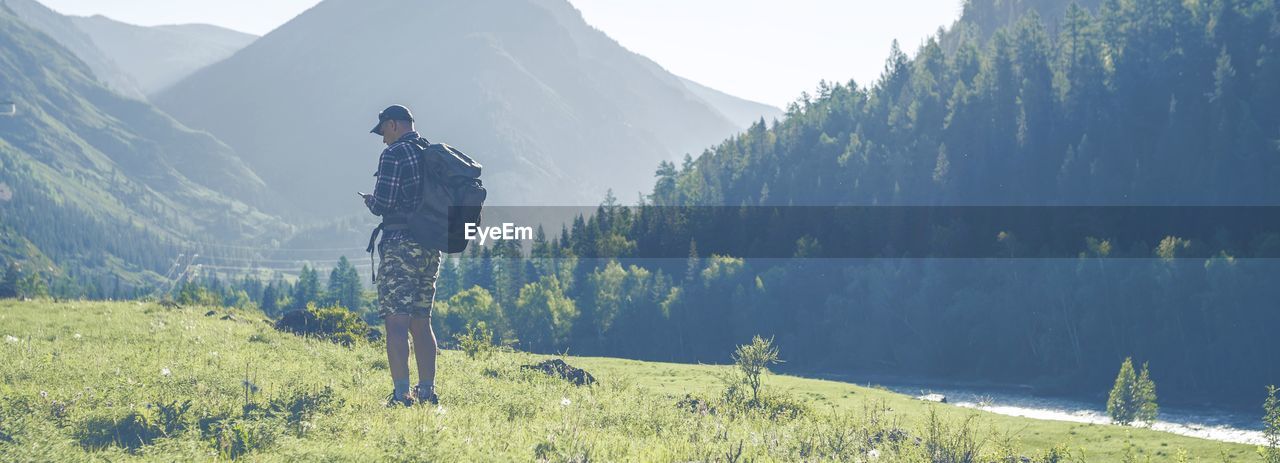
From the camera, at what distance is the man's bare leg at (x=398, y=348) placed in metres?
12.2

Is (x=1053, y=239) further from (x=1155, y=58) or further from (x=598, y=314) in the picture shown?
(x=598, y=314)

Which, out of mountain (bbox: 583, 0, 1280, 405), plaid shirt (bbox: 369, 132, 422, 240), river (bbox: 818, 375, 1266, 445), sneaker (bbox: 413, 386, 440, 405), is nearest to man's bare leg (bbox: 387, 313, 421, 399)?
sneaker (bbox: 413, 386, 440, 405)

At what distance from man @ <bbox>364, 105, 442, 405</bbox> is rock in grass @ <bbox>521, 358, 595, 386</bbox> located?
553 cm

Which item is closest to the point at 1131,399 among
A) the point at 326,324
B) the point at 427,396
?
the point at 326,324

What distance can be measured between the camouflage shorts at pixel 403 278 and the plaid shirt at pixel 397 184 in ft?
0.60

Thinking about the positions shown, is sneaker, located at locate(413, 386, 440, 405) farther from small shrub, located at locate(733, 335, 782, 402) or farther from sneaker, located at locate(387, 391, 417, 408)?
small shrub, located at locate(733, 335, 782, 402)

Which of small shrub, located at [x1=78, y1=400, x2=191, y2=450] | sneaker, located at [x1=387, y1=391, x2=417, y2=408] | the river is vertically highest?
sneaker, located at [x1=387, y1=391, x2=417, y2=408]

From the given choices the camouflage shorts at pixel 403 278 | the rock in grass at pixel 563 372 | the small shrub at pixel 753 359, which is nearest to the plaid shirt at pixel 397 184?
the camouflage shorts at pixel 403 278

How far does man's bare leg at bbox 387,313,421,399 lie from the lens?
1222cm

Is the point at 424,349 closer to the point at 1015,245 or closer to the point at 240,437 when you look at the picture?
the point at 240,437

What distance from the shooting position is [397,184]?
12.3 meters

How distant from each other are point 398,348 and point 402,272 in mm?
957

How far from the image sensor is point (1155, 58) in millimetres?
156125

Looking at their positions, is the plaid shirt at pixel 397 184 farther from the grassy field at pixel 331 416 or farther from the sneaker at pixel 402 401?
the grassy field at pixel 331 416
